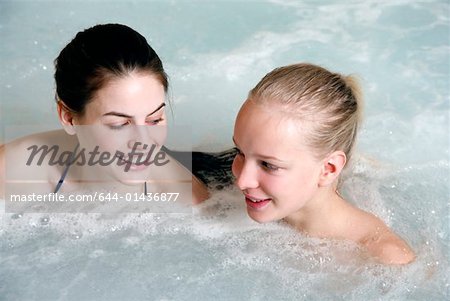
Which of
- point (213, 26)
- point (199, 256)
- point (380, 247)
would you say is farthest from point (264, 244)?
point (213, 26)

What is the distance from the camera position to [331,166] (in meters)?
1.90

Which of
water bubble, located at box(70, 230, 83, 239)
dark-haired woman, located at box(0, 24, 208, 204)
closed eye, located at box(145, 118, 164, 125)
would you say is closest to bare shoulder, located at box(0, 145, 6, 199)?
dark-haired woman, located at box(0, 24, 208, 204)

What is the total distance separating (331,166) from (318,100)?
0.66ft

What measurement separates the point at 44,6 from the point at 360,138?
1776mm

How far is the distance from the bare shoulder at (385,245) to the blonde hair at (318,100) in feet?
0.96

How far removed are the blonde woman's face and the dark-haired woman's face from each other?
0.26 m

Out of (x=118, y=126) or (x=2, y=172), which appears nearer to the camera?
(x=118, y=126)

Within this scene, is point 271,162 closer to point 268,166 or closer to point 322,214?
point 268,166

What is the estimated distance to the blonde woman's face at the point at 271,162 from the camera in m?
1.78

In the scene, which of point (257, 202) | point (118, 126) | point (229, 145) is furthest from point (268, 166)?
point (229, 145)

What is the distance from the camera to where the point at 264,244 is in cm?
216

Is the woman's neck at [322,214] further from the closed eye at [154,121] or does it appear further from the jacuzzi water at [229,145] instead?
the closed eye at [154,121]

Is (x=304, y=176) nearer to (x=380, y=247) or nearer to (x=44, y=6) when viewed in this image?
(x=380, y=247)

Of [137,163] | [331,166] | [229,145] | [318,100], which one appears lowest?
[229,145]
